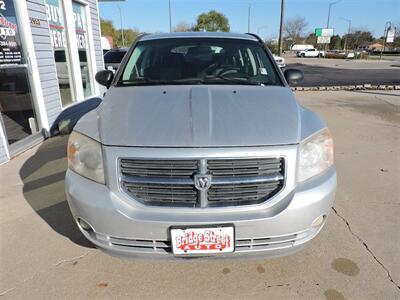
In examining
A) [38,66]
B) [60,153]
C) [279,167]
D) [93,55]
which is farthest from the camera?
[93,55]

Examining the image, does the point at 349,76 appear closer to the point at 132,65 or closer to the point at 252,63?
the point at 252,63

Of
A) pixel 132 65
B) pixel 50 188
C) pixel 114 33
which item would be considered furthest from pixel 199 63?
pixel 114 33

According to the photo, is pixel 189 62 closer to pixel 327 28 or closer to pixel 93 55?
pixel 93 55

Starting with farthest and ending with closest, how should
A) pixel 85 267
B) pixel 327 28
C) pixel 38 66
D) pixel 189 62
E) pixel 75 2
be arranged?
pixel 327 28
pixel 75 2
pixel 38 66
pixel 189 62
pixel 85 267

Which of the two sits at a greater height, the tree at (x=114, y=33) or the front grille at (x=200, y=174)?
the tree at (x=114, y=33)

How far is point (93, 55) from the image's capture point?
852 cm

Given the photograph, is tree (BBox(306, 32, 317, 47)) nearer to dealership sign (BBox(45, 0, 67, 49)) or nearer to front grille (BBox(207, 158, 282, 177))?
dealership sign (BBox(45, 0, 67, 49))

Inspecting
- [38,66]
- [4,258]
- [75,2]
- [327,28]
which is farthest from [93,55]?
[327,28]

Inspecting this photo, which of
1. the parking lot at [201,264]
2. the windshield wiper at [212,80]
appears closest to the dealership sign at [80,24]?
the parking lot at [201,264]

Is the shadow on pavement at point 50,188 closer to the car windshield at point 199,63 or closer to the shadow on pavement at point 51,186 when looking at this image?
the shadow on pavement at point 51,186

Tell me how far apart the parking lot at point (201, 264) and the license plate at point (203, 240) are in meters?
0.20

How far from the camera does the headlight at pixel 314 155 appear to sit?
2.04 metres

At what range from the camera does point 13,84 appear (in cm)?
535

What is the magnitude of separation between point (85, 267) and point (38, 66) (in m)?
4.36
